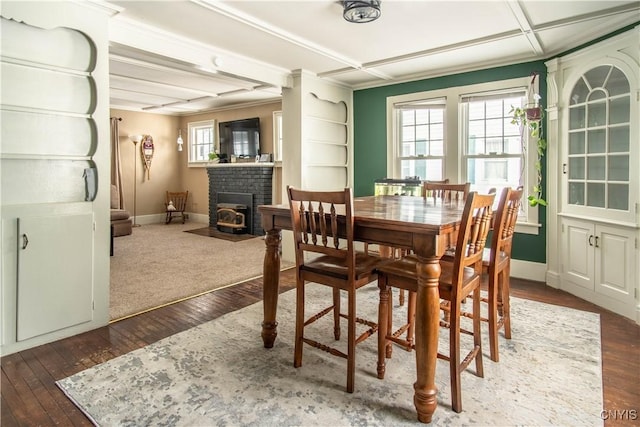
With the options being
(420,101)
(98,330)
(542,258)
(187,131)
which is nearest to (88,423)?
(98,330)

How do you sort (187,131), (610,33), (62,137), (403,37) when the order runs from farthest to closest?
(187,131) → (403,37) → (610,33) → (62,137)

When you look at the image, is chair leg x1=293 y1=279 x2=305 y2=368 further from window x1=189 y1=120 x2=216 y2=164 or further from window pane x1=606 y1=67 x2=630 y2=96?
window x1=189 y1=120 x2=216 y2=164

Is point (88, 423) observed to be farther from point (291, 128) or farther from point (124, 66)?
point (124, 66)

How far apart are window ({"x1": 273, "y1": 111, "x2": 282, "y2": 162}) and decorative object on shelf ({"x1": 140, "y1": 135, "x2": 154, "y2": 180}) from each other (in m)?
3.08

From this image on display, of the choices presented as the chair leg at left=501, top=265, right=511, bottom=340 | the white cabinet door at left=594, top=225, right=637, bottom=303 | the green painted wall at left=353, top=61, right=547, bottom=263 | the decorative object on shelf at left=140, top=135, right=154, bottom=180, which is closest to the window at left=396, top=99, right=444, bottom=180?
the green painted wall at left=353, top=61, right=547, bottom=263

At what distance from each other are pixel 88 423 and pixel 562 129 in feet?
14.4

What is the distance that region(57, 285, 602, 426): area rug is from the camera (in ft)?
5.86

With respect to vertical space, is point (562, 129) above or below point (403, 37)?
below

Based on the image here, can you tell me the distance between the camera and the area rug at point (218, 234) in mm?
6582

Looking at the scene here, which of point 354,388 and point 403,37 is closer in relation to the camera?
point 354,388

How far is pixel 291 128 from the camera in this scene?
4734 mm

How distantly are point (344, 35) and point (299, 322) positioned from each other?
2586 millimetres

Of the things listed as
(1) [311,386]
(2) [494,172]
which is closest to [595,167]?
(2) [494,172]

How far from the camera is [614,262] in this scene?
10.6 feet
